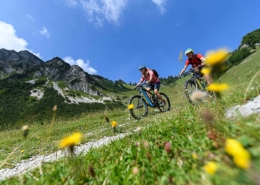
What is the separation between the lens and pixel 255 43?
102 m

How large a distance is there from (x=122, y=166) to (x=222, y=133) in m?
1.35

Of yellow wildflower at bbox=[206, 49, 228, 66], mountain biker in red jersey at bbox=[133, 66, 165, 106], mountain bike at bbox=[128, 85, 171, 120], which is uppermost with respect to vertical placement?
mountain biker in red jersey at bbox=[133, 66, 165, 106]

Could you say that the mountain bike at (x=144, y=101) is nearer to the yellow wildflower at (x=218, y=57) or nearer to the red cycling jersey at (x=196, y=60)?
the red cycling jersey at (x=196, y=60)

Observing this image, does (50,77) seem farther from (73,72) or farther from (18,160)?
(18,160)

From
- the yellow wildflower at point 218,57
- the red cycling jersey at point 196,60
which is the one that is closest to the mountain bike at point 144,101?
the red cycling jersey at point 196,60

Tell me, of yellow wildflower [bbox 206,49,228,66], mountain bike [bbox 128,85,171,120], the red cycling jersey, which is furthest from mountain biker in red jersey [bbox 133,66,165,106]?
yellow wildflower [bbox 206,49,228,66]

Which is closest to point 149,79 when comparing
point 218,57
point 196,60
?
point 196,60

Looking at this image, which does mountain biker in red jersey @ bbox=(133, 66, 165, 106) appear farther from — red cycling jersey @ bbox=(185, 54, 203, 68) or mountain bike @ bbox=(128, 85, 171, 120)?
red cycling jersey @ bbox=(185, 54, 203, 68)

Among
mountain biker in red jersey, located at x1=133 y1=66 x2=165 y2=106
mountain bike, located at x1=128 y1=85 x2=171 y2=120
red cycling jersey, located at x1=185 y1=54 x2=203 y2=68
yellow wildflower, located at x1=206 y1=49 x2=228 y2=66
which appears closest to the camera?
yellow wildflower, located at x1=206 y1=49 x2=228 y2=66

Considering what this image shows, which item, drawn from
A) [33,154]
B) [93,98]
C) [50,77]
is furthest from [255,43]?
[50,77]

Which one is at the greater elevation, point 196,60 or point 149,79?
point 196,60

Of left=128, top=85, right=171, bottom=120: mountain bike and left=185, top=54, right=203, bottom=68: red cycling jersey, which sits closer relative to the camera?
left=185, top=54, right=203, bottom=68: red cycling jersey

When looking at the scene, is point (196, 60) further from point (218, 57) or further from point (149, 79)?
point (218, 57)

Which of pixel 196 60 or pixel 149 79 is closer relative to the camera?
pixel 196 60
